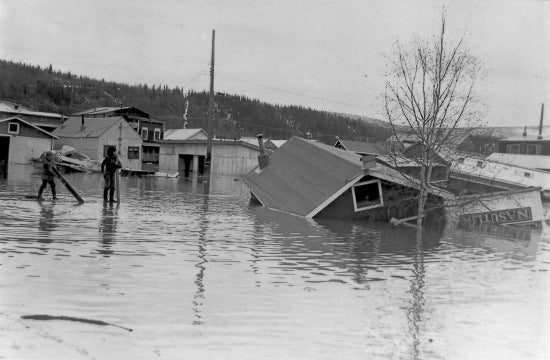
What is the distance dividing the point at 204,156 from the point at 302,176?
164 ft

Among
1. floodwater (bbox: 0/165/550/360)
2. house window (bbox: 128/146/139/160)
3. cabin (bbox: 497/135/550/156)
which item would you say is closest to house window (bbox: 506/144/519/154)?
cabin (bbox: 497/135/550/156)

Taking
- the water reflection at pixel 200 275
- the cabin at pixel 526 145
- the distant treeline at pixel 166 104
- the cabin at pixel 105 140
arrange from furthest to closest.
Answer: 1. the distant treeline at pixel 166 104
2. the cabin at pixel 105 140
3. the cabin at pixel 526 145
4. the water reflection at pixel 200 275

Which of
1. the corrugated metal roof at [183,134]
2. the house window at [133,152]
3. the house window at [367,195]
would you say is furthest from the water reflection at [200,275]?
the corrugated metal roof at [183,134]

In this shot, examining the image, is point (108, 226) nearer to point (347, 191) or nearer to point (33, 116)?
point (347, 191)

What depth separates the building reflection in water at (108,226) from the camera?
11.3m

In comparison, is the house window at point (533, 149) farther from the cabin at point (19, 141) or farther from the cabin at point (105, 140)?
the cabin at point (19, 141)

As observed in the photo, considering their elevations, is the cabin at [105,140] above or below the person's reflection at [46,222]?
above

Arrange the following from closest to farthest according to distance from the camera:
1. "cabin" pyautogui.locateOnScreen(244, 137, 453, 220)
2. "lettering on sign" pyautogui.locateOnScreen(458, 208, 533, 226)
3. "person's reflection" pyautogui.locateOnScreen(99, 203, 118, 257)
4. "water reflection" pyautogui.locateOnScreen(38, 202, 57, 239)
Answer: "person's reflection" pyautogui.locateOnScreen(99, 203, 118, 257), "water reflection" pyautogui.locateOnScreen(38, 202, 57, 239), "cabin" pyautogui.locateOnScreen(244, 137, 453, 220), "lettering on sign" pyautogui.locateOnScreen(458, 208, 533, 226)

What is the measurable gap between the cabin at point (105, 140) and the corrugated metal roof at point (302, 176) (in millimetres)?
39620

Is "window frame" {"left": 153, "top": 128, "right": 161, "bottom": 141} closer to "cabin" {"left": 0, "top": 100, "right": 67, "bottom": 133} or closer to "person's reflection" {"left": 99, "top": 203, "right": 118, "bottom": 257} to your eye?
"cabin" {"left": 0, "top": 100, "right": 67, "bottom": 133}

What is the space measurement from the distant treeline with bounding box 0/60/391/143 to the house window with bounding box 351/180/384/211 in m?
78.7

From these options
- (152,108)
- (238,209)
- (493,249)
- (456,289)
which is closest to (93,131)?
(238,209)

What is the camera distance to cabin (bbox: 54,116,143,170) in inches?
2566

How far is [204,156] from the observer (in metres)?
73.3
